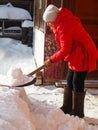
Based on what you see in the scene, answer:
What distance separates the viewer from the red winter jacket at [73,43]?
3.10m

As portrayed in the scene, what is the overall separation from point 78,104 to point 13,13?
600cm

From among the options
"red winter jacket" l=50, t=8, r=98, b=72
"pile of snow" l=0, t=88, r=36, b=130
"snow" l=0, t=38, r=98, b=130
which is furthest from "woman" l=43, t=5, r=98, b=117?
"pile of snow" l=0, t=88, r=36, b=130

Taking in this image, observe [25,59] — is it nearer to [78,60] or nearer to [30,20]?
[30,20]

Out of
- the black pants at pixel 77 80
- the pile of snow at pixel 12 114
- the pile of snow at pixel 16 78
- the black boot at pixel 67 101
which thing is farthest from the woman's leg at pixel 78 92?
the pile of snow at pixel 12 114

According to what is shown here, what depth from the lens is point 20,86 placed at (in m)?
2.70

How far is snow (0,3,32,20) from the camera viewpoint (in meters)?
8.91

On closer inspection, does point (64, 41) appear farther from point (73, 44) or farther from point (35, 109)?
point (35, 109)

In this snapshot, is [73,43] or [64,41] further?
[73,43]

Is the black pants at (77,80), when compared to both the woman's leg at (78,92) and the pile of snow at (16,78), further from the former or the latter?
the pile of snow at (16,78)

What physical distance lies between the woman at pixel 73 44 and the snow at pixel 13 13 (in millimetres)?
5806

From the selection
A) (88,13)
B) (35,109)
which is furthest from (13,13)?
(35,109)

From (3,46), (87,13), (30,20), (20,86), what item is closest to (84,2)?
(87,13)

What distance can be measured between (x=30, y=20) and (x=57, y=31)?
600 cm

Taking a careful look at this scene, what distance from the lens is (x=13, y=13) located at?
9062mm
